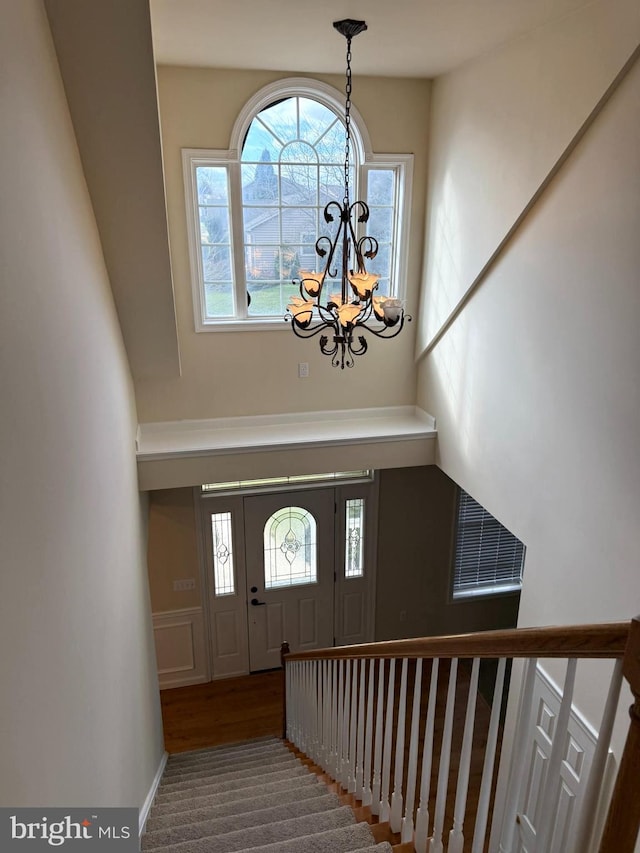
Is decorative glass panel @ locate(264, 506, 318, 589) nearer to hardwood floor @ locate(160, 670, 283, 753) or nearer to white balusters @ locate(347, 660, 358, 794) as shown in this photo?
hardwood floor @ locate(160, 670, 283, 753)

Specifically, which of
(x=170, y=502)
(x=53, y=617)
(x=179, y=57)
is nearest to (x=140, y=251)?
(x=179, y=57)

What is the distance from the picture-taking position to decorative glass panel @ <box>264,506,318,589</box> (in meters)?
5.87

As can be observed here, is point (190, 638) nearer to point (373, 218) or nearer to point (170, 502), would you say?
point (170, 502)

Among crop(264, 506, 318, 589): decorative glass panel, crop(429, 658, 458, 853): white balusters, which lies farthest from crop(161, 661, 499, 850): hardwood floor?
crop(429, 658, 458, 853): white balusters

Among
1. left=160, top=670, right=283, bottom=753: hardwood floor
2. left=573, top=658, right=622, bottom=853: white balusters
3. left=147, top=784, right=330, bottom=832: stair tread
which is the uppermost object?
left=573, top=658, right=622, bottom=853: white balusters

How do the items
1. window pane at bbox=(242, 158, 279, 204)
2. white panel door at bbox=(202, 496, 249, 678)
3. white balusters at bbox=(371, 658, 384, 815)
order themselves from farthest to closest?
1. white panel door at bbox=(202, 496, 249, 678)
2. window pane at bbox=(242, 158, 279, 204)
3. white balusters at bbox=(371, 658, 384, 815)

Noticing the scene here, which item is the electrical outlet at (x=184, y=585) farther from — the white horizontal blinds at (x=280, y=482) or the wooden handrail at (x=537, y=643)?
the wooden handrail at (x=537, y=643)

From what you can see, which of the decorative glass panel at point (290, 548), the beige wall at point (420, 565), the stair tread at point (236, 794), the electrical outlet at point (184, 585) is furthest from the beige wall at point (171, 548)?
the stair tread at point (236, 794)

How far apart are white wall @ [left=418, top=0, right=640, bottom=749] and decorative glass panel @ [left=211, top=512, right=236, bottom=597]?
251 cm

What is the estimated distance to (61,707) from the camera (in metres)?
1.93

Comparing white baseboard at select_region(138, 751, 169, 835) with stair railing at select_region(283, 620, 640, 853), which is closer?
stair railing at select_region(283, 620, 640, 853)

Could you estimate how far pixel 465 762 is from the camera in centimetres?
151

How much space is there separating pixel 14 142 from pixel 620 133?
239 cm

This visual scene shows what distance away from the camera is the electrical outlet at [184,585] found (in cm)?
574
